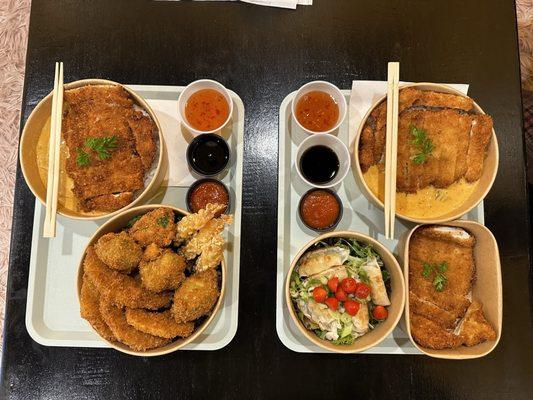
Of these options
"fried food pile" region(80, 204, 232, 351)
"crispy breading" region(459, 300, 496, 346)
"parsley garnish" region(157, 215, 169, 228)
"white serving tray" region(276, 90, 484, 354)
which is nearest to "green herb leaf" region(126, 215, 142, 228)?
"fried food pile" region(80, 204, 232, 351)

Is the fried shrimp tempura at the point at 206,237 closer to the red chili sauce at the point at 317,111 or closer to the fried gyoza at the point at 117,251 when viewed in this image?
the fried gyoza at the point at 117,251

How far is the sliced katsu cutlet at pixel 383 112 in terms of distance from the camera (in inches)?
89.2

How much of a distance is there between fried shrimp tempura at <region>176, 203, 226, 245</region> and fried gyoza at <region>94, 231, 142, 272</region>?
225 mm

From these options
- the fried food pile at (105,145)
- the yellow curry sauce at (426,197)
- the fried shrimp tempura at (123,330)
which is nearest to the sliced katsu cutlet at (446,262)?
the yellow curry sauce at (426,197)

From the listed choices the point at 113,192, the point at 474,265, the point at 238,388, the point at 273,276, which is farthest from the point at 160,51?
the point at 474,265

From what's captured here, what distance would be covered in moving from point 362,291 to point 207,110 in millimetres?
1263

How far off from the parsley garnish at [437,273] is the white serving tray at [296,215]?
20cm

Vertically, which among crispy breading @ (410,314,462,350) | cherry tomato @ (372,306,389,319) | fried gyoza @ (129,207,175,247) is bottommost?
crispy breading @ (410,314,462,350)

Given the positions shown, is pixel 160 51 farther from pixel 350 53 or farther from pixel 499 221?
pixel 499 221

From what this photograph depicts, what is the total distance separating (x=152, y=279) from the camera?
6.50ft

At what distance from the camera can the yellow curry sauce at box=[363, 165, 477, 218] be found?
90.2 inches

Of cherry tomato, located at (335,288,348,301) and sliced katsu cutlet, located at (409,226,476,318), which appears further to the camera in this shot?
sliced katsu cutlet, located at (409,226,476,318)

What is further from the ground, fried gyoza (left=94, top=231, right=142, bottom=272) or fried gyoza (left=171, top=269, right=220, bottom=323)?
fried gyoza (left=94, top=231, right=142, bottom=272)

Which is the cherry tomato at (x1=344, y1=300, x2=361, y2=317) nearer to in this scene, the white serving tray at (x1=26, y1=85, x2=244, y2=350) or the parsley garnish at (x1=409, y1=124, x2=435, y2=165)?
the white serving tray at (x1=26, y1=85, x2=244, y2=350)
